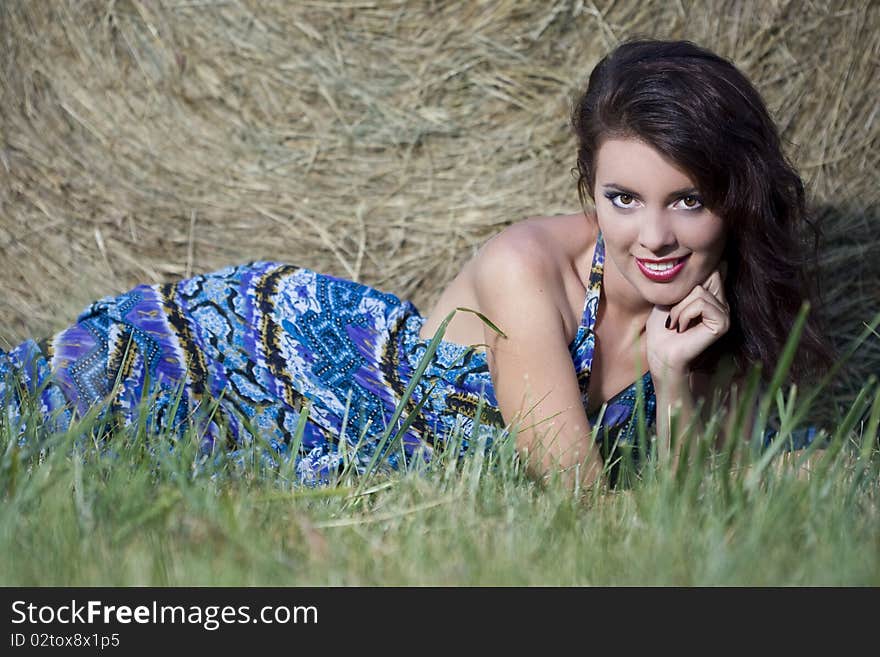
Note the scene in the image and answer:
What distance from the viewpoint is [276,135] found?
102 inches

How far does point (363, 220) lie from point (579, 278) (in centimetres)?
84

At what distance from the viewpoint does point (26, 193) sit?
2.52 metres

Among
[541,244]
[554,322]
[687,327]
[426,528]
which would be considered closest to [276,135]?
[541,244]

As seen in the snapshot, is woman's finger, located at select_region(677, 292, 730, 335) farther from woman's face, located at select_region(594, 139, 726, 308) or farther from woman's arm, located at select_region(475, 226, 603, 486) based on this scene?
woman's arm, located at select_region(475, 226, 603, 486)

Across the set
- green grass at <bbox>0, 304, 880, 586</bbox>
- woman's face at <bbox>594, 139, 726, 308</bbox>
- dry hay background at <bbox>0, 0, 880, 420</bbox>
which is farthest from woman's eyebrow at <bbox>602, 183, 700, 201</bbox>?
dry hay background at <bbox>0, 0, 880, 420</bbox>

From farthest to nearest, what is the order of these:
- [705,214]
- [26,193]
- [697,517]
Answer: [26,193] → [705,214] → [697,517]

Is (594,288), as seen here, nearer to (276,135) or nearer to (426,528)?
(426,528)

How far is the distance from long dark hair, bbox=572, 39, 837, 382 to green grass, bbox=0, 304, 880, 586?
41cm

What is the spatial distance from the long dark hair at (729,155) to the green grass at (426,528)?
41 cm

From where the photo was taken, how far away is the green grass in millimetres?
964

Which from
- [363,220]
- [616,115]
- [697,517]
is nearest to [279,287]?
[363,220]
